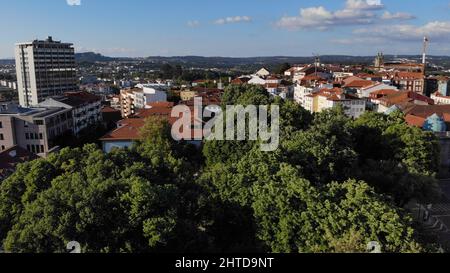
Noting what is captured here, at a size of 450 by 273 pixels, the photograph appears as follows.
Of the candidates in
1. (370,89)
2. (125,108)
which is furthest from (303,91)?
(125,108)

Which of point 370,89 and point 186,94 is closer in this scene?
point 370,89

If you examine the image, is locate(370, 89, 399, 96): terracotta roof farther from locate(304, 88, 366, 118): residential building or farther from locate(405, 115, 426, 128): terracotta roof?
locate(405, 115, 426, 128): terracotta roof

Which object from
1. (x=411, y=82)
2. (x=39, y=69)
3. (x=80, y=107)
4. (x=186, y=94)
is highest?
(x=39, y=69)

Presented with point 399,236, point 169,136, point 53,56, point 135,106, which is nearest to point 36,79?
point 53,56

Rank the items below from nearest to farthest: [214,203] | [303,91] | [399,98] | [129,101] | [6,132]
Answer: [214,203] → [6,132] → [399,98] → [129,101] → [303,91]

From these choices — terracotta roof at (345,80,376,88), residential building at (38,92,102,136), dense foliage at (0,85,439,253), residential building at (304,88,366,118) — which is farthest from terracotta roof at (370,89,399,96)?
dense foliage at (0,85,439,253)

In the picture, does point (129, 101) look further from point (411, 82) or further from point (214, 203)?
point (214, 203)

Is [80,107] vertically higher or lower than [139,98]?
higher
